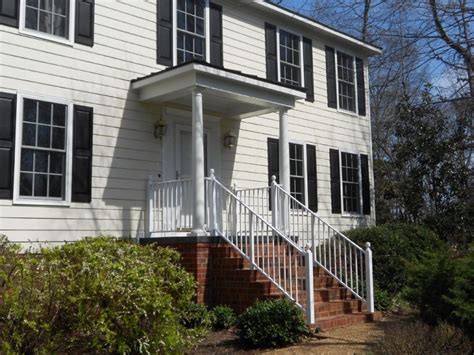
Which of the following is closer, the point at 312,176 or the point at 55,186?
the point at 55,186

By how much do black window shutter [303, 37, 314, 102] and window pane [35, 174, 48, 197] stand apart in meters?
7.18

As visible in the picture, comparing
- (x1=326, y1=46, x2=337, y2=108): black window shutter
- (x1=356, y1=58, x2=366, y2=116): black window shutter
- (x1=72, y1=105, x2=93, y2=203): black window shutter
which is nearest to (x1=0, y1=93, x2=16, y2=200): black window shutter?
(x1=72, y1=105, x2=93, y2=203): black window shutter

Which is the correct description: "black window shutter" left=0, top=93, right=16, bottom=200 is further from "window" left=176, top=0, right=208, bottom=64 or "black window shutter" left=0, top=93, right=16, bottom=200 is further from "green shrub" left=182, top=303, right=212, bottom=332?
"window" left=176, top=0, right=208, bottom=64

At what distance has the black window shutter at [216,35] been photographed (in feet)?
39.1

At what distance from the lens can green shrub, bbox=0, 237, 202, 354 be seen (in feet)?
17.3

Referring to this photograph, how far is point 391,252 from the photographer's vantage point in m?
11.8

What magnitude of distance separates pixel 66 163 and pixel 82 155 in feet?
1.06

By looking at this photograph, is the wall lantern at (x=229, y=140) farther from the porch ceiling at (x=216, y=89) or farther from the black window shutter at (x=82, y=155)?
the black window shutter at (x=82, y=155)

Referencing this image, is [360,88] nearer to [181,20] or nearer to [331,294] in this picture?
[181,20]

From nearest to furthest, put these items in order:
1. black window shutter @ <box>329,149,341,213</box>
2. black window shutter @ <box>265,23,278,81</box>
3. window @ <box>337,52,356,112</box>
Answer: black window shutter @ <box>265,23,278,81</box> < black window shutter @ <box>329,149,341,213</box> < window @ <box>337,52,356,112</box>

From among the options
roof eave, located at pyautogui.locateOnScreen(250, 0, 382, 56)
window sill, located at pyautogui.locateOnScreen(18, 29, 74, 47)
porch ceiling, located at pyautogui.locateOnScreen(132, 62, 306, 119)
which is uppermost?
roof eave, located at pyautogui.locateOnScreen(250, 0, 382, 56)

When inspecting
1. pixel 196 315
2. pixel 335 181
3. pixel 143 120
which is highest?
pixel 143 120

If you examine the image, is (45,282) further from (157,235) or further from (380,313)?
(380,313)

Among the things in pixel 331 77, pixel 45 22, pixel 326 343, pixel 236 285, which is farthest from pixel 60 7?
pixel 331 77
